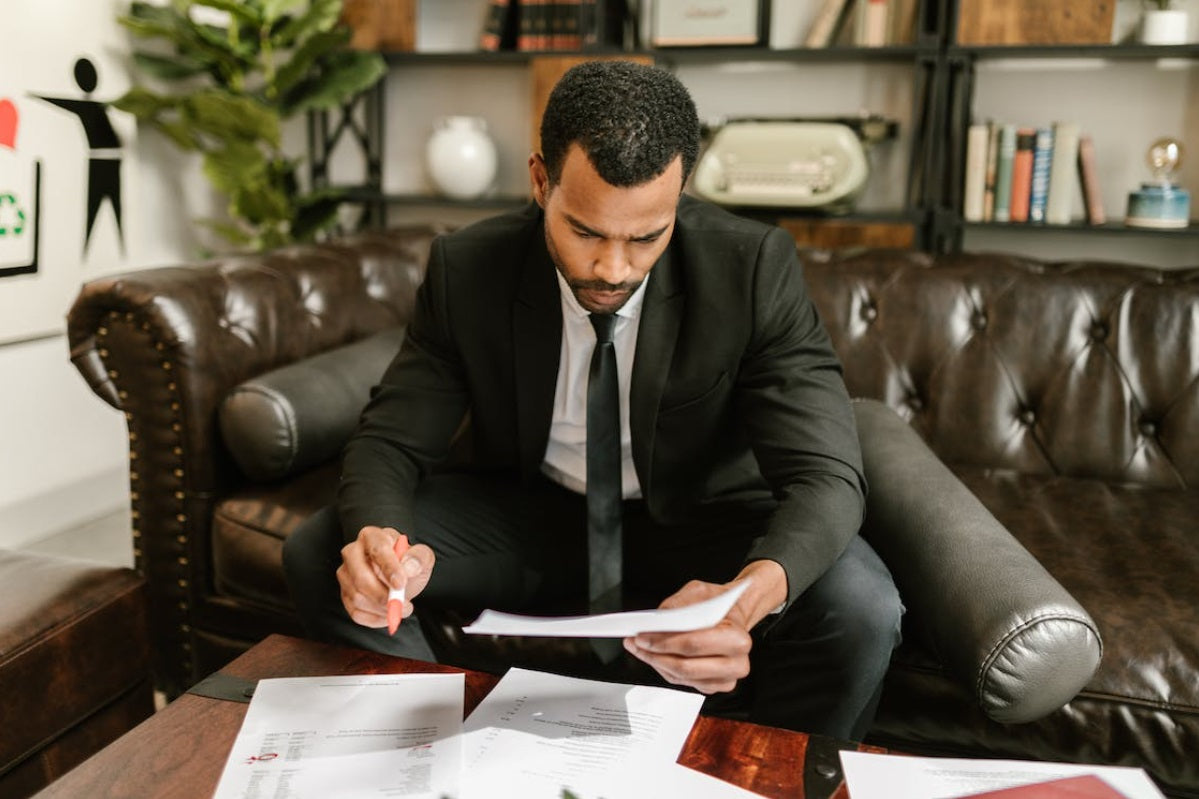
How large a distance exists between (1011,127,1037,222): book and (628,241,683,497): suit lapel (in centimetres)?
158

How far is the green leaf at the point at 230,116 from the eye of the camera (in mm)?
2783

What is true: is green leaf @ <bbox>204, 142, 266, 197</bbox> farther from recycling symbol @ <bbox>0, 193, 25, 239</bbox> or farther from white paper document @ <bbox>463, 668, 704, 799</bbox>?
white paper document @ <bbox>463, 668, 704, 799</bbox>

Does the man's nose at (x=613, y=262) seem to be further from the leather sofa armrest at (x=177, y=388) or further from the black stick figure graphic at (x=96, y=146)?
the black stick figure graphic at (x=96, y=146)

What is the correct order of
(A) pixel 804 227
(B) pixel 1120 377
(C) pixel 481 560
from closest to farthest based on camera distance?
(C) pixel 481 560 < (B) pixel 1120 377 < (A) pixel 804 227

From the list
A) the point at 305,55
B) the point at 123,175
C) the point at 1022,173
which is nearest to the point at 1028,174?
the point at 1022,173

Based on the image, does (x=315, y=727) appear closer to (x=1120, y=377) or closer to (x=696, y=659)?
(x=696, y=659)

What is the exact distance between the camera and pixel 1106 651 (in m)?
1.32

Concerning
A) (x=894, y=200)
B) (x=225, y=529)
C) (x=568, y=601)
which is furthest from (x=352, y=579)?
(x=894, y=200)

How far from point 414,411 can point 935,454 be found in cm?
99

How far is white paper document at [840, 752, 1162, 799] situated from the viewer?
2.87ft

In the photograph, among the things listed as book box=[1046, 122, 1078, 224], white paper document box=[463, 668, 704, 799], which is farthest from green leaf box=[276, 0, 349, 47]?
white paper document box=[463, 668, 704, 799]

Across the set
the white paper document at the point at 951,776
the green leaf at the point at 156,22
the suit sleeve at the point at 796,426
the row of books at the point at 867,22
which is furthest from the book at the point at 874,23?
the white paper document at the point at 951,776

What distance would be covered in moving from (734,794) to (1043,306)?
1415mm

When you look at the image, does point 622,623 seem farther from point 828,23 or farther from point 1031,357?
point 828,23
